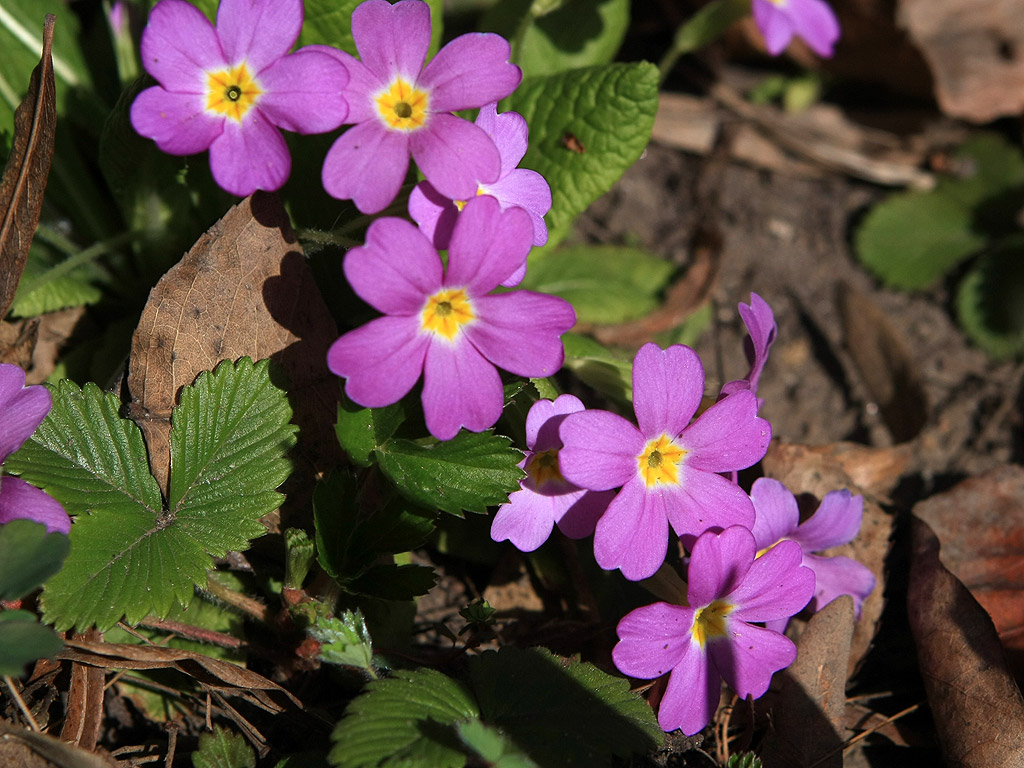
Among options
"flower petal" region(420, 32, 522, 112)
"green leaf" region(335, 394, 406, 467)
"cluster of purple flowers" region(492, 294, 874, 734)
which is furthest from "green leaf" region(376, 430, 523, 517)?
"flower petal" region(420, 32, 522, 112)

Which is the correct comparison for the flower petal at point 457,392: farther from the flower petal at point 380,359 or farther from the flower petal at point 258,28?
the flower petal at point 258,28

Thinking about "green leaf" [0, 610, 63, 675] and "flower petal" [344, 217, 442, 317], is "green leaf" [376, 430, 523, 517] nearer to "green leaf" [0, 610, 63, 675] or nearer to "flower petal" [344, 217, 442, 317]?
"flower petal" [344, 217, 442, 317]

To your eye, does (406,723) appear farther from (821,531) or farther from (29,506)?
(821,531)

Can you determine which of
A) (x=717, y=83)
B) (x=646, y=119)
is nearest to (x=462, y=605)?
(x=646, y=119)

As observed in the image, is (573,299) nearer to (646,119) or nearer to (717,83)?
(646,119)

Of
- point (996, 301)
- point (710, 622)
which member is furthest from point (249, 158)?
point (996, 301)
